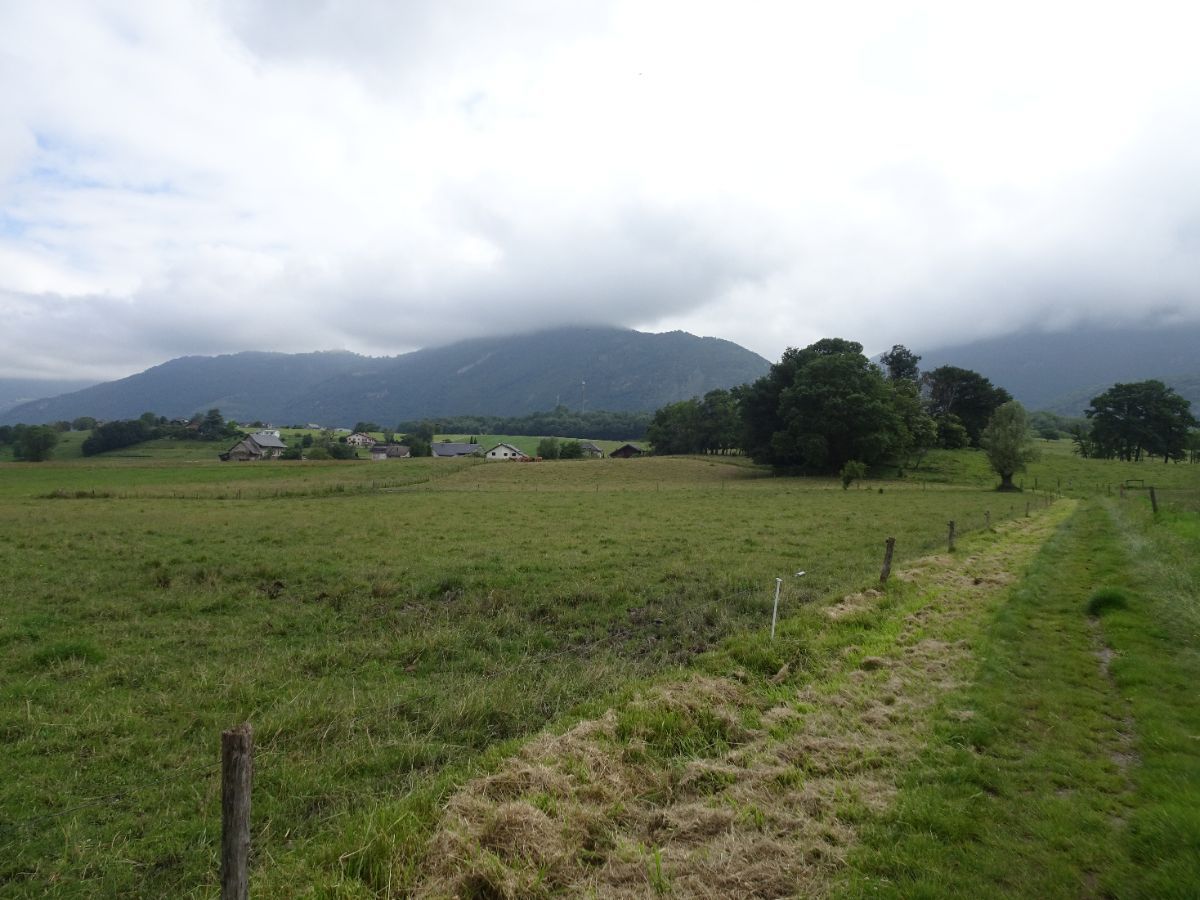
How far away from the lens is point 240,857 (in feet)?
12.7

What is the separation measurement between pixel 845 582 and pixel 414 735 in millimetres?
11988

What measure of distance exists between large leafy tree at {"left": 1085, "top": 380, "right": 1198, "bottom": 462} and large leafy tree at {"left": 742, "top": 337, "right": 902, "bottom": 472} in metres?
46.8

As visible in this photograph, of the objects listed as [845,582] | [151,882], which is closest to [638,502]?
[845,582]

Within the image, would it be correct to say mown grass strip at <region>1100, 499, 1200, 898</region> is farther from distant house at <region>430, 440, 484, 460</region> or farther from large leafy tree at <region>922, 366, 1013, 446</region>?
distant house at <region>430, 440, 484, 460</region>

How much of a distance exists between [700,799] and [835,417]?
65255 mm

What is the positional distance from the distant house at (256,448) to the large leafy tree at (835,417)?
98340mm

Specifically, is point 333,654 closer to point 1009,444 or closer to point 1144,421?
point 1009,444

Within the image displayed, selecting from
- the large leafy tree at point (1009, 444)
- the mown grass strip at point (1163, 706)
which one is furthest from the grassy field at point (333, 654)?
the large leafy tree at point (1009, 444)

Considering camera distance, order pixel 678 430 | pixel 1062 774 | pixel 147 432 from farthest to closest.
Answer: pixel 147 432
pixel 678 430
pixel 1062 774

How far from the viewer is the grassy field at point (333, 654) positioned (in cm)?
549

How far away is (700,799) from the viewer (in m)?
5.78

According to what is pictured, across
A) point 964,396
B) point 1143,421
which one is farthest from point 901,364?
point 1143,421

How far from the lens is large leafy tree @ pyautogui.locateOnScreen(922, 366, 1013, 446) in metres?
91.7

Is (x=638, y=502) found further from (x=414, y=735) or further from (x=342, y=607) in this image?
(x=414, y=735)
